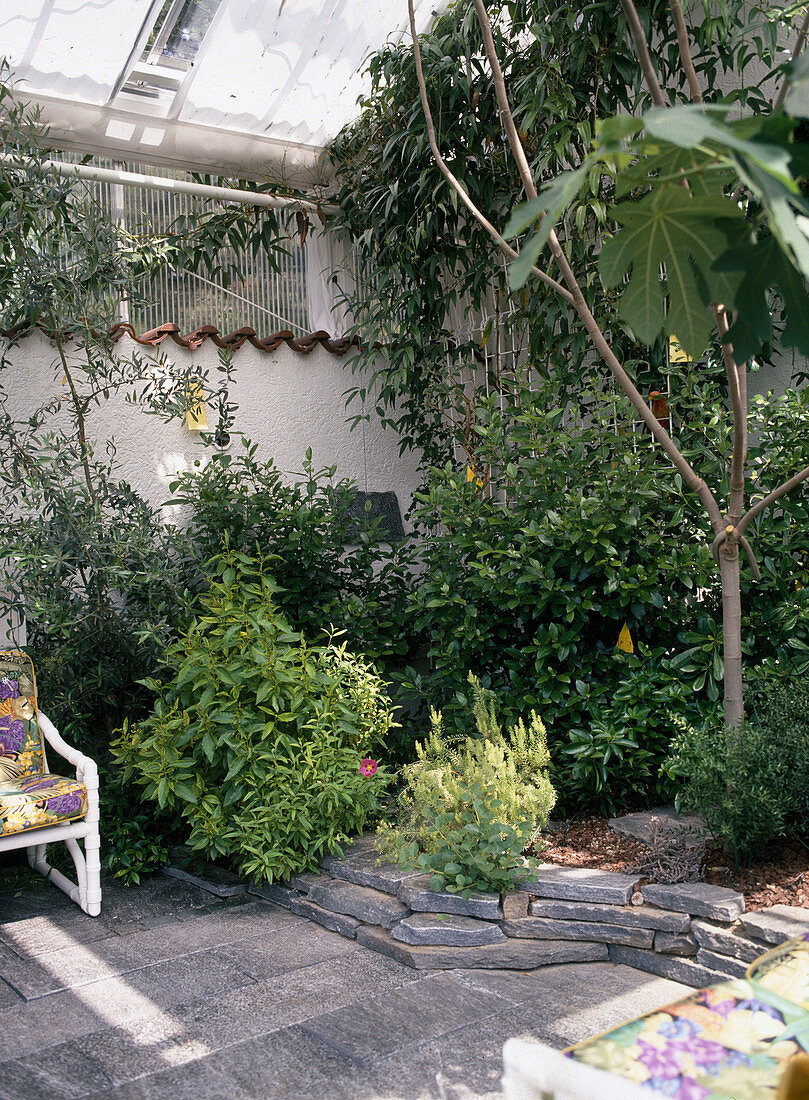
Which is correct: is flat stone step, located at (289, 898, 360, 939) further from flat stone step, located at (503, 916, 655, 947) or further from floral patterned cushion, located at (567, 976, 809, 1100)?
floral patterned cushion, located at (567, 976, 809, 1100)

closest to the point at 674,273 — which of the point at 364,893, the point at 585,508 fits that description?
the point at 585,508

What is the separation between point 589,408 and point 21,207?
2753 mm

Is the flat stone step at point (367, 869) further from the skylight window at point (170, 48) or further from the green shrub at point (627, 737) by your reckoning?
the skylight window at point (170, 48)

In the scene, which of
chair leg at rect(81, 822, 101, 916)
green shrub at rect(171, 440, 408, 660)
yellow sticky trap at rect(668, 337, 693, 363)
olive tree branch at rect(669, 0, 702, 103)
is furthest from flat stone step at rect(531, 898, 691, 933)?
olive tree branch at rect(669, 0, 702, 103)

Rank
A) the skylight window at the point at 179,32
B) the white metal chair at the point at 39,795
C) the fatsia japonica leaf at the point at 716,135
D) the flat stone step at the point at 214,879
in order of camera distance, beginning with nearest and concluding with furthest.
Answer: the fatsia japonica leaf at the point at 716,135 → the white metal chair at the point at 39,795 → the flat stone step at the point at 214,879 → the skylight window at the point at 179,32

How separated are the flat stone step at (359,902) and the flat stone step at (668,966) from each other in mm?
736

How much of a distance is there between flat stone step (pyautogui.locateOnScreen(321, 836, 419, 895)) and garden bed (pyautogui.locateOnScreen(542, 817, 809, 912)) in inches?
21.9

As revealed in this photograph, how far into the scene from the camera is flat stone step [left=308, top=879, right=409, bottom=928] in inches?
125

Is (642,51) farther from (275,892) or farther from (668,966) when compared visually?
(275,892)

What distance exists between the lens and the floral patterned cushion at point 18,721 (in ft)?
12.5

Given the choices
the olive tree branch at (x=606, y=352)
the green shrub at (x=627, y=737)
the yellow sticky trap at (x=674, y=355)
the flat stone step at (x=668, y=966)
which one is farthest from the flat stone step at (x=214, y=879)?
the yellow sticky trap at (x=674, y=355)

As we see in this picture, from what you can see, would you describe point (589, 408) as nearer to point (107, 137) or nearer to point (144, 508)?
point (144, 508)

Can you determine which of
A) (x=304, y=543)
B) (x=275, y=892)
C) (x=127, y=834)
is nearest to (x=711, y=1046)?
(x=275, y=892)

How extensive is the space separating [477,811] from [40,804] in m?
1.64
